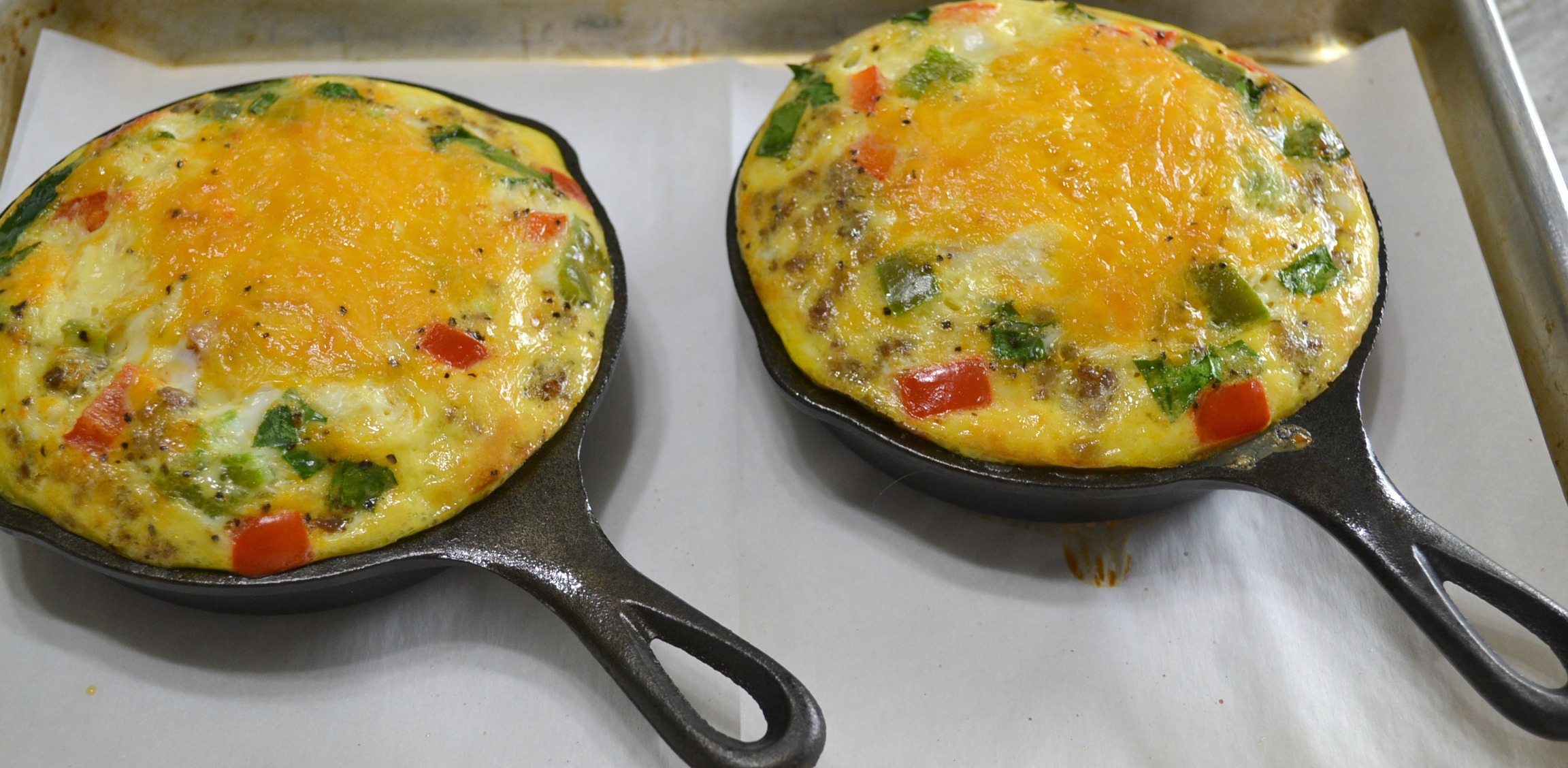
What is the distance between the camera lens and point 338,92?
2430mm

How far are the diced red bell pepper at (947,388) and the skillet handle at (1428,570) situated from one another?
535 millimetres

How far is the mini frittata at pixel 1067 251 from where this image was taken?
→ 206 cm

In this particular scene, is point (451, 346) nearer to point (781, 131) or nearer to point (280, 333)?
point (280, 333)

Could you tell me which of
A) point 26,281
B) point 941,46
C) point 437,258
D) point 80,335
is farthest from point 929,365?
point 26,281

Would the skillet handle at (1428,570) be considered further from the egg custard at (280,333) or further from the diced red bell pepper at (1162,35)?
the egg custard at (280,333)

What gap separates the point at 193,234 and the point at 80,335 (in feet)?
0.91

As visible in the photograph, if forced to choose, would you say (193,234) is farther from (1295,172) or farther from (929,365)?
(1295,172)

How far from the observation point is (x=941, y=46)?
8.10 ft

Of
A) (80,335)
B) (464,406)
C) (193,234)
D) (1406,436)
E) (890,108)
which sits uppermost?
(890,108)

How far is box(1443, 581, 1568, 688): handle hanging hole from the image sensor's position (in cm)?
215

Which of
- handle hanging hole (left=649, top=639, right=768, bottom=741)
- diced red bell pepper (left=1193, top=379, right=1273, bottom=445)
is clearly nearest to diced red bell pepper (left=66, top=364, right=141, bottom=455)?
handle hanging hole (left=649, top=639, right=768, bottom=741)

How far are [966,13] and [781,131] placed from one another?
542 millimetres

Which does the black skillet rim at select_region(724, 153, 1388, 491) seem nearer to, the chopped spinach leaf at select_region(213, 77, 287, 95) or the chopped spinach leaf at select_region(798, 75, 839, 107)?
the chopped spinach leaf at select_region(798, 75, 839, 107)

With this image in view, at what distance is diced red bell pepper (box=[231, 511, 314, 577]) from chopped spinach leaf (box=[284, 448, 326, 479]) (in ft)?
0.24
